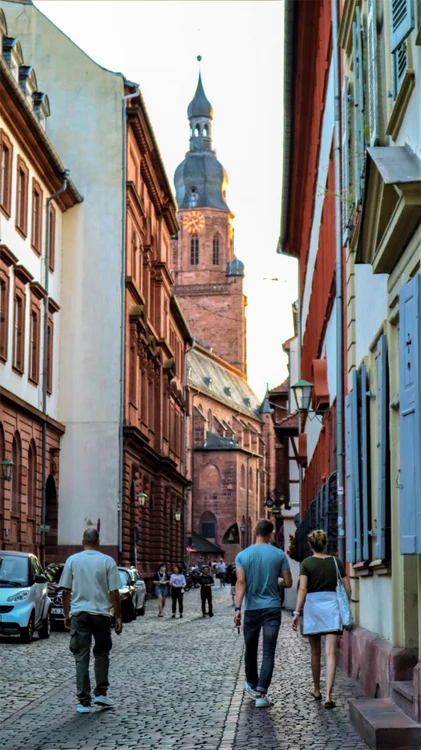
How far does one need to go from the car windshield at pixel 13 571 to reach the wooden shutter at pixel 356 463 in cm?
1104

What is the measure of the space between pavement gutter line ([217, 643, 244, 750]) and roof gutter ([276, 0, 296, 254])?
1285 centimetres

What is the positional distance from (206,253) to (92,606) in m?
126

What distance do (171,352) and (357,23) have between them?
167ft

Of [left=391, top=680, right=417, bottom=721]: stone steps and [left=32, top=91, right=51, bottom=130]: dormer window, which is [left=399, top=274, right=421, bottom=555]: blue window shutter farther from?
[left=32, top=91, right=51, bottom=130]: dormer window

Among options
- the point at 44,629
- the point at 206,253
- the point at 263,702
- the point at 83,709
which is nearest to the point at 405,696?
the point at 263,702

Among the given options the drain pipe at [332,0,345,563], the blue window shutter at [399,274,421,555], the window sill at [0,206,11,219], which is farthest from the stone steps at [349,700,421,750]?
the window sill at [0,206,11,219]

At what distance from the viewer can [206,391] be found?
114938 mm

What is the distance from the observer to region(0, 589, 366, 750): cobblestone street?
31.4ft

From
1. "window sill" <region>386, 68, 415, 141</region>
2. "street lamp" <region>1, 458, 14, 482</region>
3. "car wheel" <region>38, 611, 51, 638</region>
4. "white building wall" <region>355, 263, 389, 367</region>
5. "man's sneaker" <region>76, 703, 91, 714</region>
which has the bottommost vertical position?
"car wheel" <region>38, 611, 51, 638</region>

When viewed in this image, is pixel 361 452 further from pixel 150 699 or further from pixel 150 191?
pixel 150 191

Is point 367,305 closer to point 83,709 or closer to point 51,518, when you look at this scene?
point 83,709

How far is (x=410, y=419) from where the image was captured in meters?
8.41

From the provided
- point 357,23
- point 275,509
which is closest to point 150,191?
point 275,509

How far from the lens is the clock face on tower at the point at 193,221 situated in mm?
137375
